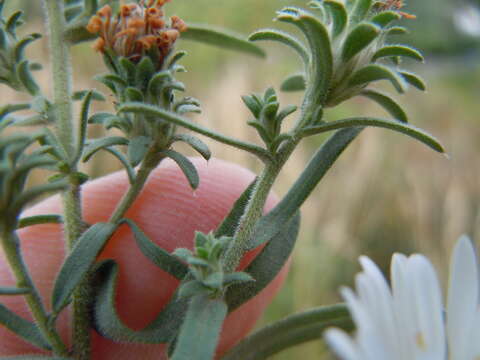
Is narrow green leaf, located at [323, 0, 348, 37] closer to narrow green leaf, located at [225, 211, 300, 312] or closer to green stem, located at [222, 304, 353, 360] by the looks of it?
narrow green leaf, located at [225, 211, 300, 312]

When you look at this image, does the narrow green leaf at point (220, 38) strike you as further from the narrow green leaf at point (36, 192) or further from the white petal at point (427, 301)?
the white petal at point (427, 301)

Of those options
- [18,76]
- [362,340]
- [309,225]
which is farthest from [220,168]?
[309,225]

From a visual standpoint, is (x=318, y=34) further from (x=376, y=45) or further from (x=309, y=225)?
(x=309, y=225)

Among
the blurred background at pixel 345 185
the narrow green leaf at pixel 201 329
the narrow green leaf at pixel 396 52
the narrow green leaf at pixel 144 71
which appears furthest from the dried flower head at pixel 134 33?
the blurred background at pixel 345 185

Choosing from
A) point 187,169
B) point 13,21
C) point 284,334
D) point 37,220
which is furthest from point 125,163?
point 284,334

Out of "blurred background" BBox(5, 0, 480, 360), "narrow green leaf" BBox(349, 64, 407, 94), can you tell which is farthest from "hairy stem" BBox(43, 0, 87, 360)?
"blurred background" BBox(5, 0, 480, 360)

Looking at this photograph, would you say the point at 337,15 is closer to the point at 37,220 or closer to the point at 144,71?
the point at 144,71
